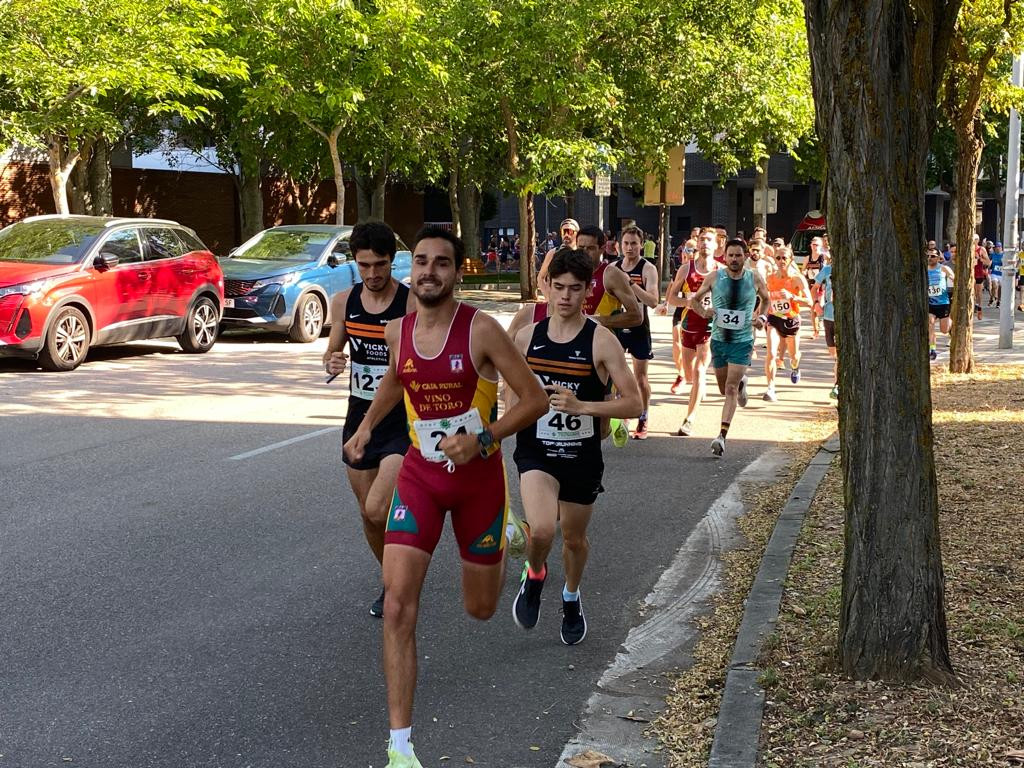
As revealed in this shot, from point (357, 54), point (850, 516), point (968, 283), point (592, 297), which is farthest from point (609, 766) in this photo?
point (357, 54)

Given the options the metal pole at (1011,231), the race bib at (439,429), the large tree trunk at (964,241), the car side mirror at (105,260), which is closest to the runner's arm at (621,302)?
the race bib at (439,429)

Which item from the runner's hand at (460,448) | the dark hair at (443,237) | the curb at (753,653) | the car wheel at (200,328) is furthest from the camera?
the car wheel at (200,328)

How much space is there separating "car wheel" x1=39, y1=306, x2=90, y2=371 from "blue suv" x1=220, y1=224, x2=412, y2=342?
3804 mm

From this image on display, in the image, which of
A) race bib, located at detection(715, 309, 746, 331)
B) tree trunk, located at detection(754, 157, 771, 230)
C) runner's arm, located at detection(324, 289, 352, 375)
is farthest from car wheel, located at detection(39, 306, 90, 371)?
tree trunk, located at detection(754, 157, 771, 230)

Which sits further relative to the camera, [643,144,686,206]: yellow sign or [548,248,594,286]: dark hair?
[643,144,686,206]: yellow sign

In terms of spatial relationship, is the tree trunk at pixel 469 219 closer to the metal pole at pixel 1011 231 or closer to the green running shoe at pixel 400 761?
the metal pole at pixel 1011 231

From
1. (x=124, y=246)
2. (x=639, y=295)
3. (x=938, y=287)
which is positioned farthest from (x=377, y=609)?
(x=938, y=287)

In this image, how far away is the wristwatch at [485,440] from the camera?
4496mm

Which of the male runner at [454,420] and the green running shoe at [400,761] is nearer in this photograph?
the green running shoe at [400,761]

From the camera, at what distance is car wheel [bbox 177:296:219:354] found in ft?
56.6

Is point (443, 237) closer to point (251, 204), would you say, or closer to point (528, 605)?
point (528, 605)

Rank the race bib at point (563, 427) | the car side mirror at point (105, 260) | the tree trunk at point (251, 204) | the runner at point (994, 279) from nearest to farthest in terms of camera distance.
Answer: the race bib at point (563, 427)
the car side mirror at point (105, 260)
the runner at point (994, 279)
the tree trunk at point (251, 204)

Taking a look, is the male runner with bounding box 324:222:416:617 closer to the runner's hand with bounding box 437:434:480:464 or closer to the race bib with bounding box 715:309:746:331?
the runner's hand with bounding box 437:434:480:464

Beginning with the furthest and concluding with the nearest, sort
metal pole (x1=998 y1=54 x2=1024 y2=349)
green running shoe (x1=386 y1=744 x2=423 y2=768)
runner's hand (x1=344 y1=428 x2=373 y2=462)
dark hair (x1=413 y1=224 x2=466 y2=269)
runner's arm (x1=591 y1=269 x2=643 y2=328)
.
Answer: metal pole (x1=998 y1=54 x2=1024 y2=349) → runner's arm (x1=591 y1=269 x2=643 y2=328) → runner's hand (x1=344 y1=428 x2=373 y2=462) → dark hair (x1=413 y1=224 x2=466 y2=269) → green running shoe (x1=386 y1=744 x2=423 y2=768)
